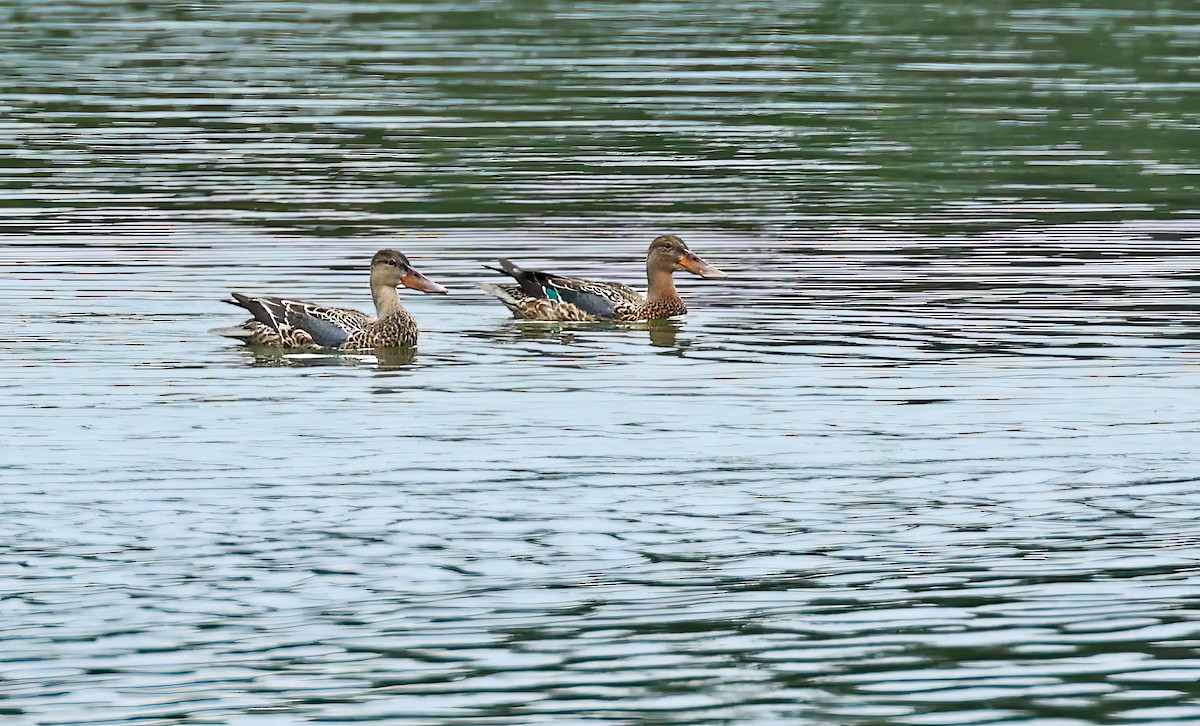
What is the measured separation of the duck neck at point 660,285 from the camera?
855 inches

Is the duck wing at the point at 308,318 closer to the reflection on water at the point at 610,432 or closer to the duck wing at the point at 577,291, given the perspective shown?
the reflection on water at the point at 610,432

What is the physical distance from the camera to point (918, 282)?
22.8 m

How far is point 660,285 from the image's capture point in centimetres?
2184

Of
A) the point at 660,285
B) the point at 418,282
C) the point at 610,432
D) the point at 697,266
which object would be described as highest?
the point at 418,282

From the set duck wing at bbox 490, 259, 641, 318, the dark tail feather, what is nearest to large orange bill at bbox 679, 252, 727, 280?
duck wing at bbox 490, 259, 641, 318

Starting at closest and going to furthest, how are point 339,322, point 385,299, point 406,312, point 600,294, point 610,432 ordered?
point 610,432, point 339,322, point 406,312, point 385,299, point 600,294

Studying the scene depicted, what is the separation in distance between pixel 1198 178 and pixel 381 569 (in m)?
21.9

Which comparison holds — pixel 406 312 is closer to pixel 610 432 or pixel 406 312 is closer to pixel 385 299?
pixel 385 299

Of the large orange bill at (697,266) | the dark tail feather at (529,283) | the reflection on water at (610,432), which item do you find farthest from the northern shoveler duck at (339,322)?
the large orange bill at (697,266)

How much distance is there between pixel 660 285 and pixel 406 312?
3091mm

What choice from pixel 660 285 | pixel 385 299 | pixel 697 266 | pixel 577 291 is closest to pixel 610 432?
pixel 385 299

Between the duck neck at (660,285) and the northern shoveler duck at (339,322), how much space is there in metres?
2.51

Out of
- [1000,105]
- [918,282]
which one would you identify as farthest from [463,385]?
[1000,105]

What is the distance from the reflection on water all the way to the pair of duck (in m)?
0.27
